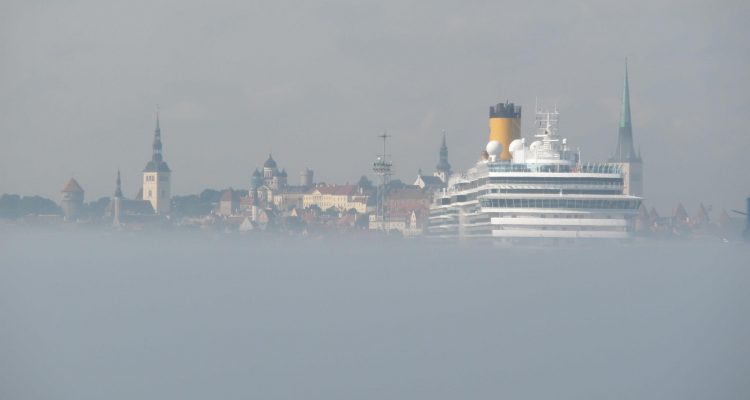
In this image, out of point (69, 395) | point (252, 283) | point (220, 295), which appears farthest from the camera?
point (252, 283)

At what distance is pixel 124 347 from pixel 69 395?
18.7 feet

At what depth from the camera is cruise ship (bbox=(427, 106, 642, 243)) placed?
7450cm

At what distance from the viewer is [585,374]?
29.2 m

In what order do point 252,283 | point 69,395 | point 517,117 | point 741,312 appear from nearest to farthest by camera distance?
1. point 69,395
2. point 741,312
3. point 252,283
4. point 517,117

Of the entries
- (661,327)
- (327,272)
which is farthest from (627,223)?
(661,327)

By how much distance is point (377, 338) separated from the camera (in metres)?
33.6

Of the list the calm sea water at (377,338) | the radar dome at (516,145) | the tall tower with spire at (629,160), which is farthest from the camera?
the tall tower with spire at (629,160)

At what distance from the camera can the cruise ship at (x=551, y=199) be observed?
244 ft

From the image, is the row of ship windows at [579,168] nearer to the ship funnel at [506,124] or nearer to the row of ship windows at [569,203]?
the row of ship windows at [569,203]

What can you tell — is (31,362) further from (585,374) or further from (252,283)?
(252,283)

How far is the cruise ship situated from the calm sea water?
17314 millimetres

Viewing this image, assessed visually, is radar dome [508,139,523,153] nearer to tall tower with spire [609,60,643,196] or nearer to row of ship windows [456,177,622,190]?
row of ship windows [456,177,622,190]

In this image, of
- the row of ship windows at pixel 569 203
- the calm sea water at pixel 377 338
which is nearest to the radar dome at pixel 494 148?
the row of ship windows at pixel 569 203

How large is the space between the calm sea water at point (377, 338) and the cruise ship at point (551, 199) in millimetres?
17314
